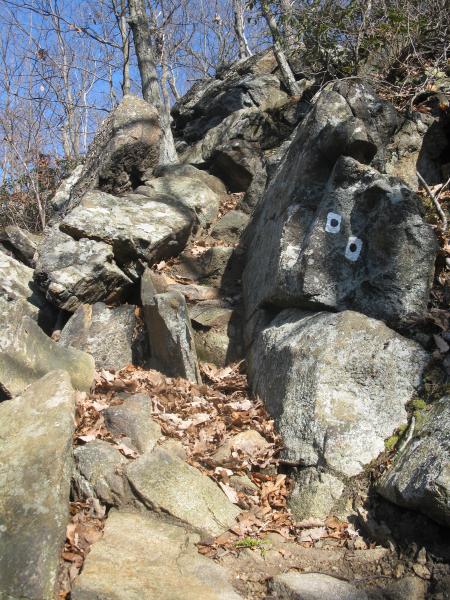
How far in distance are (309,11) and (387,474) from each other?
9.04 meters

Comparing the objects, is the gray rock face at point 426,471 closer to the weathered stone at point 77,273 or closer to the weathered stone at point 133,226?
the weathered stone at point 77,273

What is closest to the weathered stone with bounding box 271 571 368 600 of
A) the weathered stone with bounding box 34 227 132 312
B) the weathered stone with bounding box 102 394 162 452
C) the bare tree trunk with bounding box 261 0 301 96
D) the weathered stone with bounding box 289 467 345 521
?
the weathered stone with bounding box 289 467 345 521

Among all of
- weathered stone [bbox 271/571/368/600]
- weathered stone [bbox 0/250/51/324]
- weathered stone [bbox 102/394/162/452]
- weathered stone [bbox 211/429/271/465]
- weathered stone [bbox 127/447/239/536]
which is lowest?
weathered stone [bbox 271/571/368/600]

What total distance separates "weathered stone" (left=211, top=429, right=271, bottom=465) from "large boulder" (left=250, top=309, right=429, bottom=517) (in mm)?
223

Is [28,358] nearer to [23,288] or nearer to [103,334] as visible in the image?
[103,334]

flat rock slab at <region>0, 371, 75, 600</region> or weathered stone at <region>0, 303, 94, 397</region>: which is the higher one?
weathered stone at <region>0, 303, 94, 397</region>

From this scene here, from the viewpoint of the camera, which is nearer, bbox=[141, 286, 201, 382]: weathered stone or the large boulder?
the large boulder

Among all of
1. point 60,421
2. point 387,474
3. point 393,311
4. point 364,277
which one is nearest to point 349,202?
point 364,277

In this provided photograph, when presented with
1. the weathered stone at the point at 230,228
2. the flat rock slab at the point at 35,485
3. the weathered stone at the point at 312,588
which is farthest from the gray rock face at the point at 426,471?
the weathered stone at the point at 230,228

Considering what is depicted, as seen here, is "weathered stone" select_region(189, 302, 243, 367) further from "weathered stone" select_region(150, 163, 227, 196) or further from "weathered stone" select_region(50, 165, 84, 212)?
"weathered stone" select_region(50, 165, 84, 212)

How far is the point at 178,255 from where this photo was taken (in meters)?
8.70

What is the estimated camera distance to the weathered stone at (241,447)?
510 cm

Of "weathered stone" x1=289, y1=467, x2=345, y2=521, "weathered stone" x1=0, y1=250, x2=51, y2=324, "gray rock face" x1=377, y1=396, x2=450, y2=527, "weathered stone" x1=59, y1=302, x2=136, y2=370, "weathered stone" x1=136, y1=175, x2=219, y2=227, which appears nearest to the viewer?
"gray rock face" x1=377, y1=396, x2=450, y2=527

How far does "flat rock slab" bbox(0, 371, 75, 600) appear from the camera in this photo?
3.53 meters
